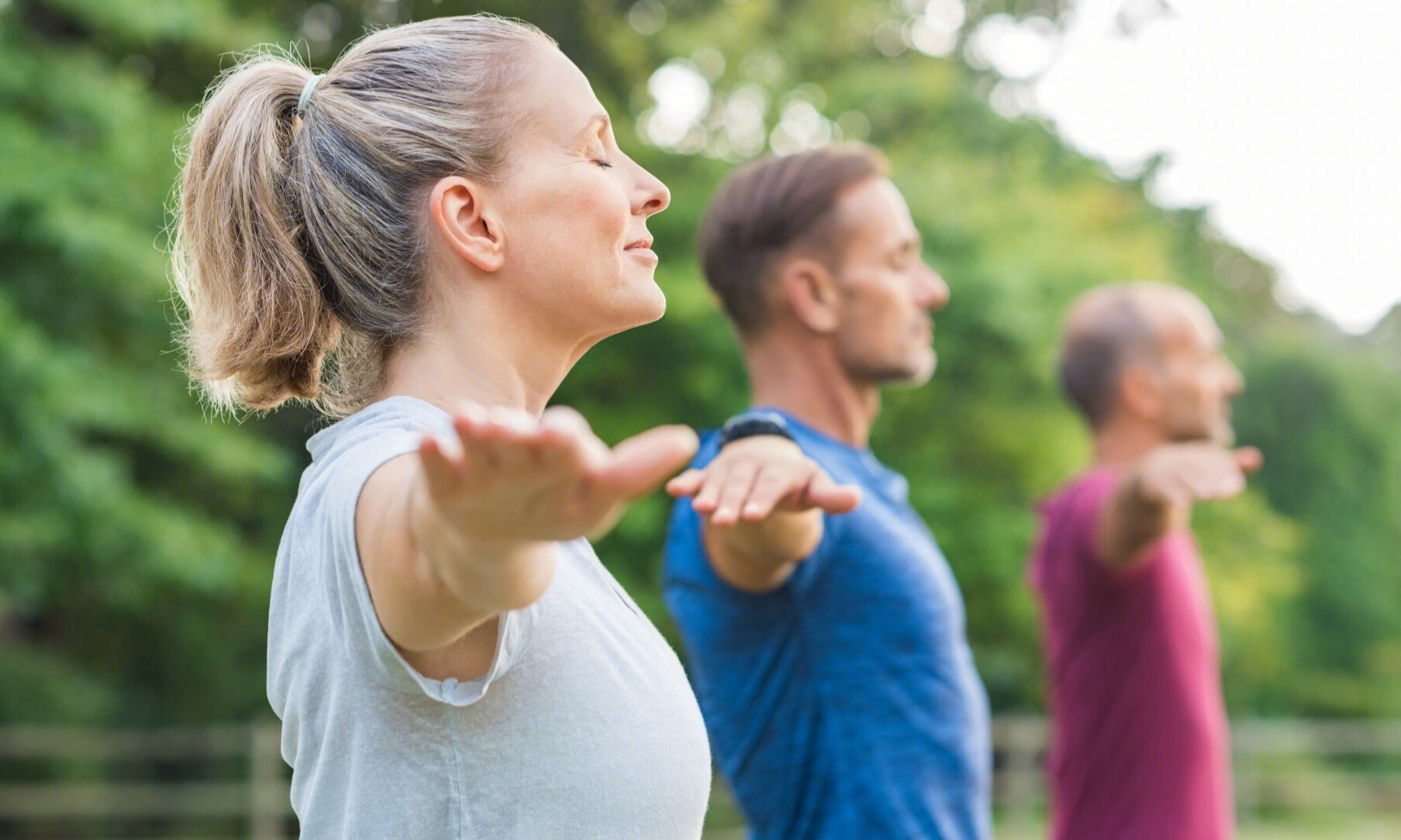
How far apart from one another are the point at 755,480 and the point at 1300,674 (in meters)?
21.3

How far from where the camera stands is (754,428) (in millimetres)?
2180

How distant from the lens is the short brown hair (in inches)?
118

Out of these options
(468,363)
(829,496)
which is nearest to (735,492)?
(829,496)

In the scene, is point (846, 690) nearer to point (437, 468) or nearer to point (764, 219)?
point (764, 219)

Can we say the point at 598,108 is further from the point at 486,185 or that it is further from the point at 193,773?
the point at 193,773

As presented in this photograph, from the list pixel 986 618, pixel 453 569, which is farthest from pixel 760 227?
pixel 986 618

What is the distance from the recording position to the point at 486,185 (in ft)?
5.12

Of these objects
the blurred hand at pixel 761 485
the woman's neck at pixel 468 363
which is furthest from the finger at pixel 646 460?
the blurred hand at pixel 761 485

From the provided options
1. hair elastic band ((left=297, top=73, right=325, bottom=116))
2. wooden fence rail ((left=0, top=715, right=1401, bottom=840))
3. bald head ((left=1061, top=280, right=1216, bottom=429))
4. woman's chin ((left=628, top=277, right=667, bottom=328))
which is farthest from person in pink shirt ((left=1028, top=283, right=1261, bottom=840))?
wooden fence rail ((left=0, top=715, right=1401, bottom=840))

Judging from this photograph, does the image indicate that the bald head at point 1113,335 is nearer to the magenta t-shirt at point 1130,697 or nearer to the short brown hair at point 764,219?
the magenta t-shirt at point 1130,697

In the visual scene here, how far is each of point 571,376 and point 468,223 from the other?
9.45 meters

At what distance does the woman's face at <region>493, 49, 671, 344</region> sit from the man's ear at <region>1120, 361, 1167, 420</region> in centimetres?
288

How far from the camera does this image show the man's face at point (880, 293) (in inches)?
116

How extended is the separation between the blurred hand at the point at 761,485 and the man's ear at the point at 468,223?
37cm
